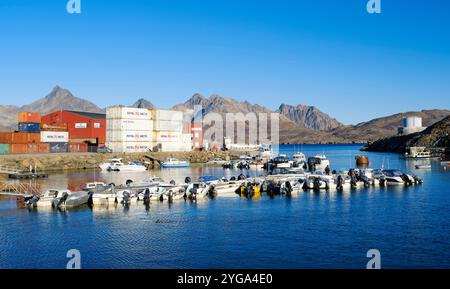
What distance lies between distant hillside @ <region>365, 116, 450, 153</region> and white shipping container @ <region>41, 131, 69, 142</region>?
325ft

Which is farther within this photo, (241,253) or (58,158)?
(58,158)

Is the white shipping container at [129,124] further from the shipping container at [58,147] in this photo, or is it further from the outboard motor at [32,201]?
the outboard motor at [32,201]

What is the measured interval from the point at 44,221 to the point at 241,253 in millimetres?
14549

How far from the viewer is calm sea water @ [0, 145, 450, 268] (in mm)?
21078

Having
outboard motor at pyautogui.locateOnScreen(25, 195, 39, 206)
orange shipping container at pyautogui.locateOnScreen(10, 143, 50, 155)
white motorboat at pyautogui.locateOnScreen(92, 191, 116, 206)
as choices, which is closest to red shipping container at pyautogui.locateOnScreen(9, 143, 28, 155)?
orange shipping container at pyautogui.locateOnScreen(10, 143, 50, 155)

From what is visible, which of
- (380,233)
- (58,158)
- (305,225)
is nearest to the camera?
(380,233)

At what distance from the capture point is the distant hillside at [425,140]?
138m

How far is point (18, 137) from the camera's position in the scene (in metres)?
78.9

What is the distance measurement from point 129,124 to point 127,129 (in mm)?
1062

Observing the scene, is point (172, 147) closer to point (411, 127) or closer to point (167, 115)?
point (167, 115)

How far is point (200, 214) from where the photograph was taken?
106ft

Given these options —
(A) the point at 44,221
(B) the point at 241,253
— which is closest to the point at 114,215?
(A) the point at 44,221

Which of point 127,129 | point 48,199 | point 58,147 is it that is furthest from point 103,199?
point 127,129
